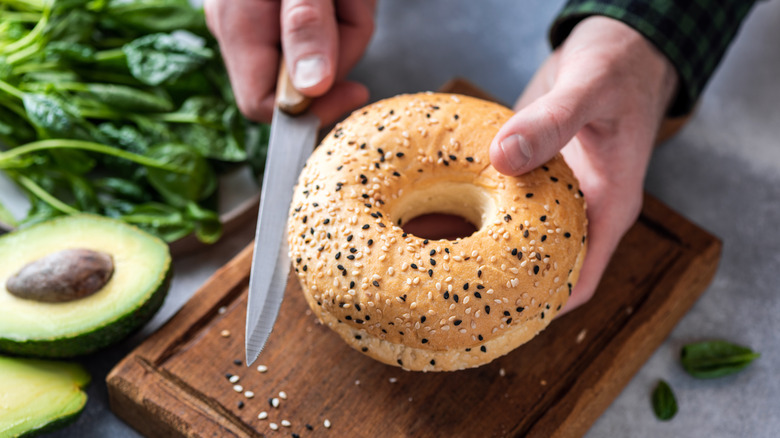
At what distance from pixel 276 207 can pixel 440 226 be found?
58 centimetres

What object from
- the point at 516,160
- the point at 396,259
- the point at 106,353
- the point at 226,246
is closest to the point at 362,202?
the point at 396,259

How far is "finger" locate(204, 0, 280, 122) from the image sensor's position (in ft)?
9.27

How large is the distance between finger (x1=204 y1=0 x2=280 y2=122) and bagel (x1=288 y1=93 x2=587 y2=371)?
69 centimetres

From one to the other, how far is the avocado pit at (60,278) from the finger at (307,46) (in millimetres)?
963

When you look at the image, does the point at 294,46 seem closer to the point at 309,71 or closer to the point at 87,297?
the point at 309,71

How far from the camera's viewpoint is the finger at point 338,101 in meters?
2.82

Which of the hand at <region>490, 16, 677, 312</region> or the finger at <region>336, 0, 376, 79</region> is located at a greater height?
the hand at <region>490, 16, 677, 312</region>

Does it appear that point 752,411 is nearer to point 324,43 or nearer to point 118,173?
point 324,43

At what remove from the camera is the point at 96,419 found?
246 centimetres

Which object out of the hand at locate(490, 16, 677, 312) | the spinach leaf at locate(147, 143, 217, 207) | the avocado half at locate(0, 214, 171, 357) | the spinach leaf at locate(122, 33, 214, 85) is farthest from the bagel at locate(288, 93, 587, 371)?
the spinach leaf at locate(122, 33, 214, 85)

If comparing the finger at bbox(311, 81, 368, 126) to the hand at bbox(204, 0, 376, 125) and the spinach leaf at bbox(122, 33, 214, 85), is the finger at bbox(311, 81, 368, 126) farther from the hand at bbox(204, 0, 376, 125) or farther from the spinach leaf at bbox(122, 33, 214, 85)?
the spinach leaf at bbox(122, 33, 214, 85)

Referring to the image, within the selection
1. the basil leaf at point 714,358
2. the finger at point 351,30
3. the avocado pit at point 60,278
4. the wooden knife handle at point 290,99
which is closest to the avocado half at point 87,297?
the avocado pit at point 60,278

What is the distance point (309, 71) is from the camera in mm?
2605

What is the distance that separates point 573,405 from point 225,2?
2076mm
